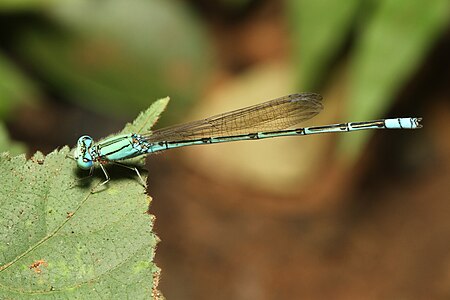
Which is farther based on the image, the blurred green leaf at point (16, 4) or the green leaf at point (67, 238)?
the blurred green leaf at point (16, 4)

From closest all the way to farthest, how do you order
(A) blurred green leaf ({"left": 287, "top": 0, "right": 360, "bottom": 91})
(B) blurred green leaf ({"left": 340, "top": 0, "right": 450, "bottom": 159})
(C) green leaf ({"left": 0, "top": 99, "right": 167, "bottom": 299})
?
(C) green leaf ({"left": 0, "top": 99, "right": 167, "bottom": 299}), (B) blurred green leaf ({"left": 340, "top": 0, "right": 450, "bottom": 159}), (A) blurred green leaf ({"left": 287, "top": 0, "right": 360, "bottom": 91})

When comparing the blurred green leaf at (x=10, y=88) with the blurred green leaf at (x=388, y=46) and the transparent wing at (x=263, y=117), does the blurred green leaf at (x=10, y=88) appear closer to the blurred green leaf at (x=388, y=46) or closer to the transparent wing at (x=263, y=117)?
the transparent wing at (x=263, y=117)

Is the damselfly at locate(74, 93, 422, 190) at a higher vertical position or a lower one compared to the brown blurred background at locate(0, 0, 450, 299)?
lower

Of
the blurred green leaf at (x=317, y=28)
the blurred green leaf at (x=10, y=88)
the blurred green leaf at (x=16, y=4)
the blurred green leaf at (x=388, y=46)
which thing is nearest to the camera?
the blurred green leaf at (x=388, y=46)

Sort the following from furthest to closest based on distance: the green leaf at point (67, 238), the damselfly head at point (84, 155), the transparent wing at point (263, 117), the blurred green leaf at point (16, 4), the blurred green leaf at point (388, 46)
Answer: the blurred green leaf at point (16, 4) → the blurred green leaf at point (388, 46) → the transparent wing at point (263, 117) → the damselfly head at point (84, 155) → the green leaf at point (67, 238)

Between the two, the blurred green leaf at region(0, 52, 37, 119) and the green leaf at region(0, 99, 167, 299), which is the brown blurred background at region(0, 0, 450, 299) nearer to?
the blurred green leaf at region(0, 52, 37, 119)

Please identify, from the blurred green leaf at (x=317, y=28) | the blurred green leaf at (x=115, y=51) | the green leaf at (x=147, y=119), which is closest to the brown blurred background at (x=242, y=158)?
the blurred green leaf at (x=115, y=51)

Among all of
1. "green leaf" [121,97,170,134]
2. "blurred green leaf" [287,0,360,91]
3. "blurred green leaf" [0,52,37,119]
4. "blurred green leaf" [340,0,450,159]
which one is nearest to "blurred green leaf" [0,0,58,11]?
"blurred green leaf" [0,52,37,119]

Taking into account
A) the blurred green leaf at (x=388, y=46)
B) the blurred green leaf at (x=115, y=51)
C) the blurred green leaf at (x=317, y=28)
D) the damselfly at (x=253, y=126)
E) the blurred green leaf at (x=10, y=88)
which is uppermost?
the blurred green leaf at (x=115, y=51)
